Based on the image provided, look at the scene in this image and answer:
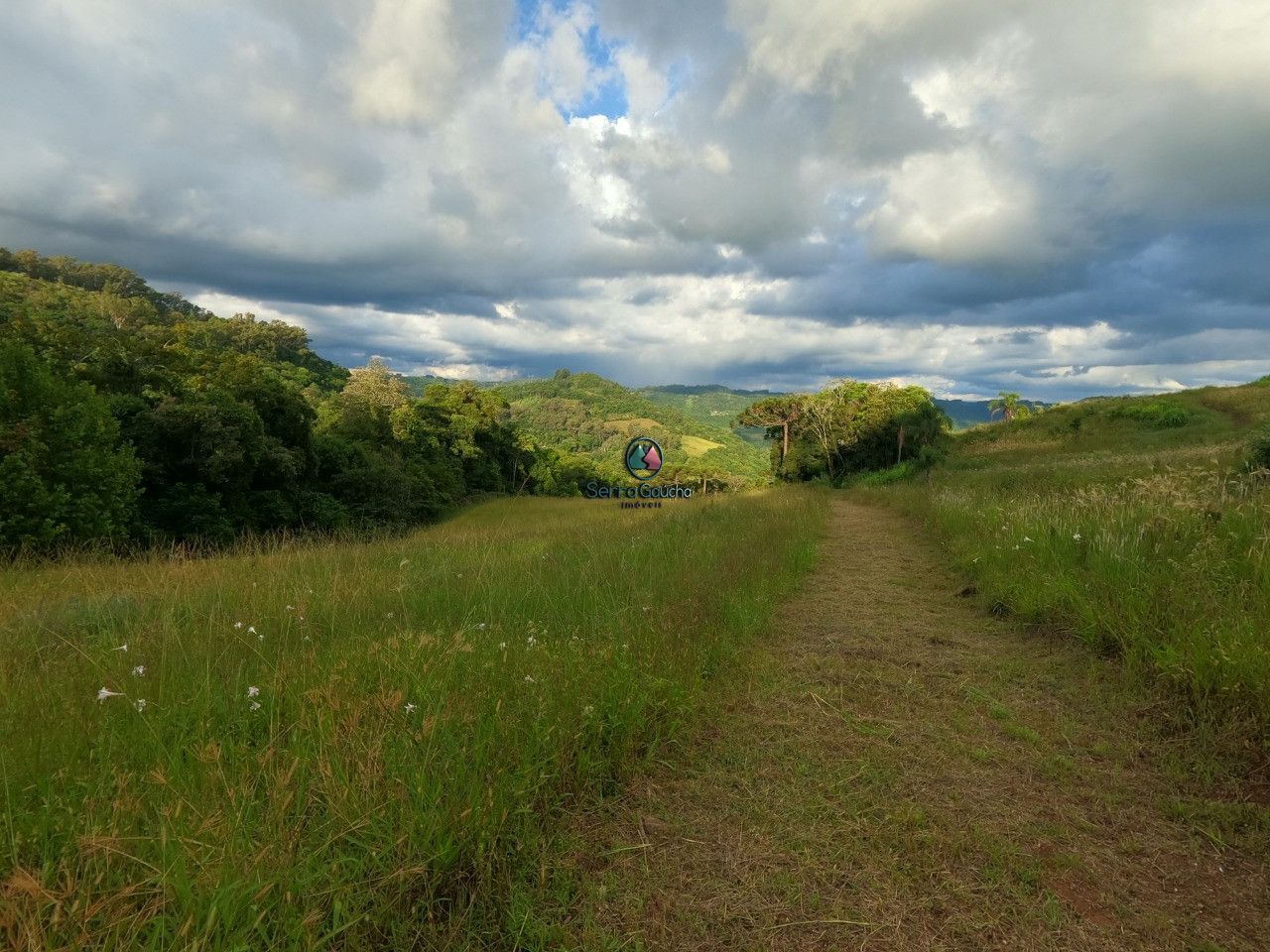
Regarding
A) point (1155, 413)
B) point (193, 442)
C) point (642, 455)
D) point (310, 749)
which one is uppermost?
point (1155, 413)

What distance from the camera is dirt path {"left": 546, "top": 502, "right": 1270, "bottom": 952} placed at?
1.84 meters

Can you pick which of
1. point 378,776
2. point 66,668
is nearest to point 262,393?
point 66,668

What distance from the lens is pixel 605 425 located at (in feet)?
448

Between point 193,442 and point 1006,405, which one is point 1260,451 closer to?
point 193,442

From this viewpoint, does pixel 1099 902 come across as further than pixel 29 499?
No

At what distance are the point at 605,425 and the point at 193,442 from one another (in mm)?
112521

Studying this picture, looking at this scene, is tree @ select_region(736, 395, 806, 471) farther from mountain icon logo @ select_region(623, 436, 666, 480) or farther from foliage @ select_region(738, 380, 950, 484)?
mountain icon logo @ select_region(623, 436, 666, 480)

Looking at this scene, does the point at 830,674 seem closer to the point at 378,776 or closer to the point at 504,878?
the point at 504,878

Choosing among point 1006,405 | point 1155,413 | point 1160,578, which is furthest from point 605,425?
point 1160,578

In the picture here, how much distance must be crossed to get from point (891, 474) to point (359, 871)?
3758 centimetres

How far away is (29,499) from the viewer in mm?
15812

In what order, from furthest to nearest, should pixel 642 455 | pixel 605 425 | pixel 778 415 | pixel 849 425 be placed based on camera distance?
pixel 605 425 < pixel 778 415 < pixel 849 425 < pixel 642 455

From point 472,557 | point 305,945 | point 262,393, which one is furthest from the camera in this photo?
point 262,393

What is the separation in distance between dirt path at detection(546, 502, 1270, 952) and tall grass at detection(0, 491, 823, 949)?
1.13ft
